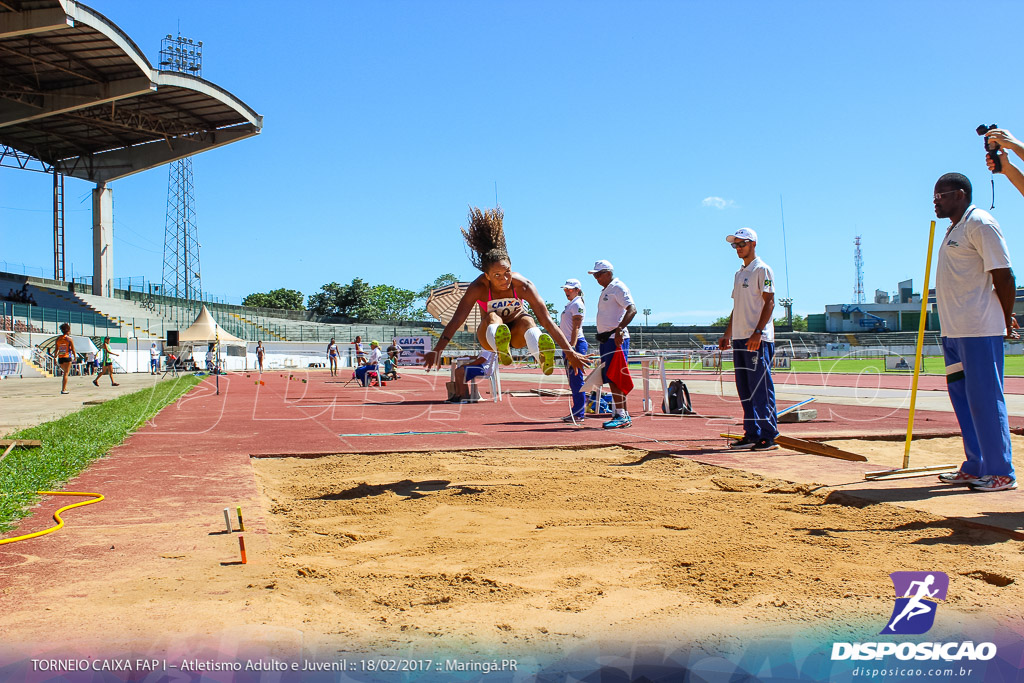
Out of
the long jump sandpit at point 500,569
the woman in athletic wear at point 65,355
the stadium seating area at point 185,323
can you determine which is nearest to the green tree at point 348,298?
the stadium seating area at point 185,323

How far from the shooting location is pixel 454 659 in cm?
236

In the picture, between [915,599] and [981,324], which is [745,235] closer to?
[981,324]

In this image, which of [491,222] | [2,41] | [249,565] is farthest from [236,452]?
[2,41]

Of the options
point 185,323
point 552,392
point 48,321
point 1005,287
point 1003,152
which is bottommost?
point 552,392

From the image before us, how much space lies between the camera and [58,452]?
711 cm

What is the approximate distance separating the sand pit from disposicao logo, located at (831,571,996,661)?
0.07 m

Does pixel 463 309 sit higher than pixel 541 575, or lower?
higher

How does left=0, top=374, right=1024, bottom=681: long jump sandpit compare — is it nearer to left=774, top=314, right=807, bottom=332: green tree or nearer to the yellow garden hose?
the yellow garden hose

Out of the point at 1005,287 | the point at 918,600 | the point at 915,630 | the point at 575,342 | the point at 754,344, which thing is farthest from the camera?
the point at 575,342

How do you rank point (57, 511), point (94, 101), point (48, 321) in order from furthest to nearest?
point (48, 321) < point (94, 101) < point (57, 511)

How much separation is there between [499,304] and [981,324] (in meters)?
4.02

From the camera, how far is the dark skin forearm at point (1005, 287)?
487 centimetres

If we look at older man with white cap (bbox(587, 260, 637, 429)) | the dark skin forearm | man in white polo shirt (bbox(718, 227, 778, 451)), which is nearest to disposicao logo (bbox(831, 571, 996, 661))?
the dark skin forearm

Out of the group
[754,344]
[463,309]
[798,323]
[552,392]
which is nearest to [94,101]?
[552,392]
